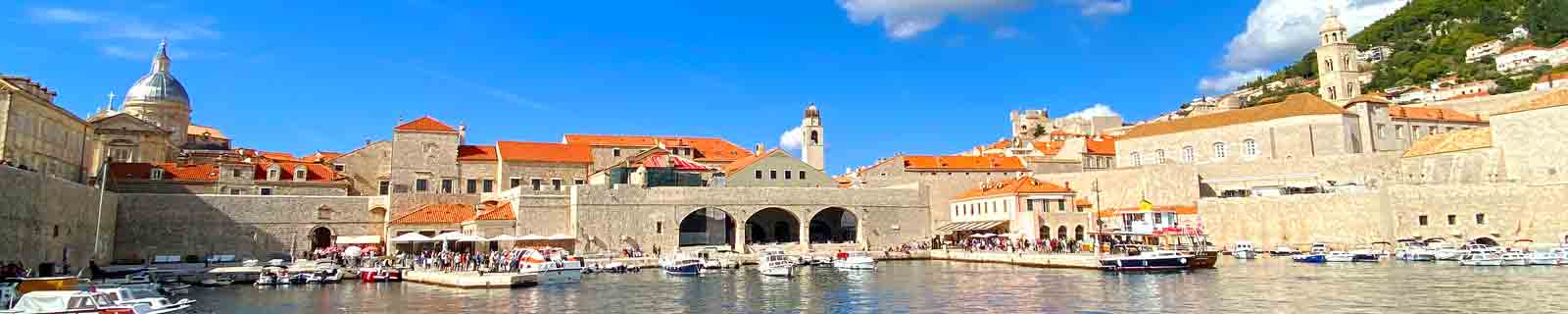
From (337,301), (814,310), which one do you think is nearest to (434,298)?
(337,301)

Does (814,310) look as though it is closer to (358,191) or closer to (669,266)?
(669,266)

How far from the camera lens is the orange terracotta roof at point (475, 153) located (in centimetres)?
4103

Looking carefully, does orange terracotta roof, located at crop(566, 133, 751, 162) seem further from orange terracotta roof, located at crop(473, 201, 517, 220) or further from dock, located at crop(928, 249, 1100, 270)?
dock, located at crop(928, 249, 1100, 270)

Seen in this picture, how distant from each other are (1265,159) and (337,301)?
3773cm

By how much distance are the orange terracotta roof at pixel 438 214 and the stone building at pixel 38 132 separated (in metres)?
10.7

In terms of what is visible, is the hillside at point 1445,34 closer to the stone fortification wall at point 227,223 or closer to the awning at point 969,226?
the awning at point 969,226

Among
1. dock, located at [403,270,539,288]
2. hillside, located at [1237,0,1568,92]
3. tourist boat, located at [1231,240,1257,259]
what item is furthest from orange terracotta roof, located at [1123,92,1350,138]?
hillside, located at [1237,0,1568,92]

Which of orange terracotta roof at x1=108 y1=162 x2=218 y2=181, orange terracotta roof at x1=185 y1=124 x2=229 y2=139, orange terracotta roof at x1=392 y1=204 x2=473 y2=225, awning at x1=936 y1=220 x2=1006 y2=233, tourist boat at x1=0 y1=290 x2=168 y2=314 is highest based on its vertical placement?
orange terracotta roof at x1=185 y1=124 x2=229 y2=139

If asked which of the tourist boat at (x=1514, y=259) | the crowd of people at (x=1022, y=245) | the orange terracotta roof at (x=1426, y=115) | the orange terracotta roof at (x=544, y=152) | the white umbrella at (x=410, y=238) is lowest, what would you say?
the tourist boat at (x=1514, y=259)

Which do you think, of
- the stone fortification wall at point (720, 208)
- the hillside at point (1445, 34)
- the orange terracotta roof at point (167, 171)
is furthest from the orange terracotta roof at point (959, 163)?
the hillside at point (1445, 34)

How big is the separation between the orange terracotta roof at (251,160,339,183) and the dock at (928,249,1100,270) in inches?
1014

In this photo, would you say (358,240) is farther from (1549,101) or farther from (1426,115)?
(1426,115)

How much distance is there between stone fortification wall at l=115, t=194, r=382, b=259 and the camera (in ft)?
108

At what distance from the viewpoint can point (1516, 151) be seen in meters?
34.4
